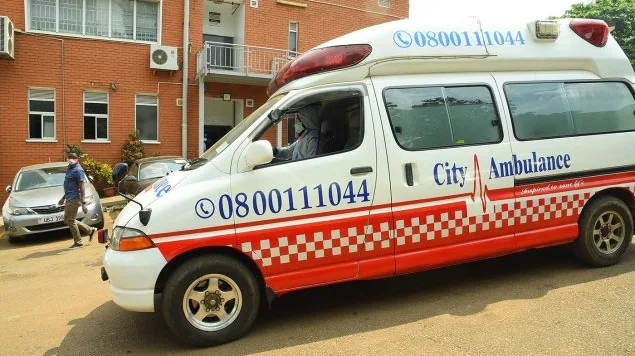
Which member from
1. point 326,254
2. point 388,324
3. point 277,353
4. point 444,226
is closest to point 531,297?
point 444,226

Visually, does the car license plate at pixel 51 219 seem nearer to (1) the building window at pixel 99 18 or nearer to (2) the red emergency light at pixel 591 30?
(1) the building window at pixel 99 18

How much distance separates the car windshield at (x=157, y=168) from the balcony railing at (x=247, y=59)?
5.32 metres

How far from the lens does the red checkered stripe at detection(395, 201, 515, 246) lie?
4.06 meters

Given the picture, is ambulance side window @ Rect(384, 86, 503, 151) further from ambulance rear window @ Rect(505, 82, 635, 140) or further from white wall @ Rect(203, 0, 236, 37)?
white wall @ Rect(203, 0, 236, 37)

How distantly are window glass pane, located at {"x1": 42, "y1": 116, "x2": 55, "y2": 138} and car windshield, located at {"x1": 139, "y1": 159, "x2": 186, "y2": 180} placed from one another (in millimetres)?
5208

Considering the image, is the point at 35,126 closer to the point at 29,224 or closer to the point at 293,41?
the point at 29,224

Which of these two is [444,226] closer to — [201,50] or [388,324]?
[388,324]

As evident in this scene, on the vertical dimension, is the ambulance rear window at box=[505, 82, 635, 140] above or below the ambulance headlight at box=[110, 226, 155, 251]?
above

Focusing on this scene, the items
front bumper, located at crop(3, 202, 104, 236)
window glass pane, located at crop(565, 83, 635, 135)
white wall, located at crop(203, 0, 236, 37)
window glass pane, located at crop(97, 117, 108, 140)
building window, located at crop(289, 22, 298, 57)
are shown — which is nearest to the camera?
window glass pane, located at crop(565, 83, 635, 135)

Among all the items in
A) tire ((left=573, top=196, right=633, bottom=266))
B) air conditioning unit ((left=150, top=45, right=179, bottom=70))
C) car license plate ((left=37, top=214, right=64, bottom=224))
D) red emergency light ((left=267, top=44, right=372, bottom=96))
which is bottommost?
car license plate ((left=37, top=214, right=64, bottom=224))

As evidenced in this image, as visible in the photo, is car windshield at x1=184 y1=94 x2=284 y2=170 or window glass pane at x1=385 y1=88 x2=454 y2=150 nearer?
car windshield at x1=184 y1=94 x2=284 y2=170

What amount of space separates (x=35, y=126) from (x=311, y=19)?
10.1 meters

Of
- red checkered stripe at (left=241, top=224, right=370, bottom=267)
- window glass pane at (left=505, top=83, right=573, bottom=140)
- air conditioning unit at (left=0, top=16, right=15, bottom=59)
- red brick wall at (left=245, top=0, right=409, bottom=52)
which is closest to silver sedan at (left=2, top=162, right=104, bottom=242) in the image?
air conditioning unit at (left=0, top=16, right=15, bottom=59)

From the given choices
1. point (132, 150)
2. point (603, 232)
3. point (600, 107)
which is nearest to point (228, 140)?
point (600, 107)
